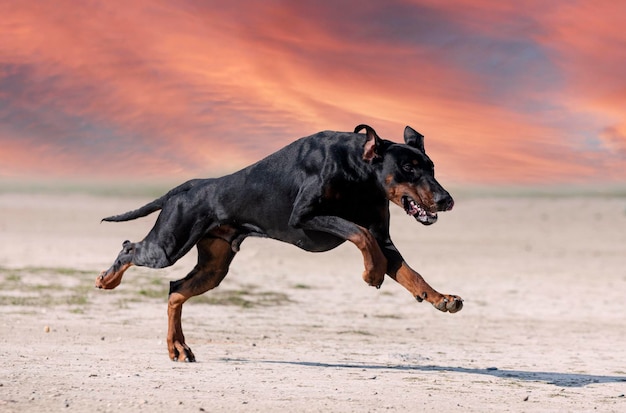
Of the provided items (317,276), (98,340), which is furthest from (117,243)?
(98,340)

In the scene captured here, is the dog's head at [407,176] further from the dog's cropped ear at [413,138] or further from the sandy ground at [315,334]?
the sandy ground at [315,334]

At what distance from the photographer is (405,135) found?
1035 centimetres

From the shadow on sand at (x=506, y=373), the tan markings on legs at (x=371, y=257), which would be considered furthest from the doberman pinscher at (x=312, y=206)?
the shadow on sand at (x=506, y=373)

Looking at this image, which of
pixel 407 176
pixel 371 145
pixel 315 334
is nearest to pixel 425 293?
pixel 407 176

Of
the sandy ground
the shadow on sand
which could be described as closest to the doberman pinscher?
the sandy ground

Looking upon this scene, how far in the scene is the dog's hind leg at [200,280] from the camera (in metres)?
11.5

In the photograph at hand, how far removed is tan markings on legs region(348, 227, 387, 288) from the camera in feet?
31.0

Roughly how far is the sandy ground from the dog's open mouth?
5.02ft

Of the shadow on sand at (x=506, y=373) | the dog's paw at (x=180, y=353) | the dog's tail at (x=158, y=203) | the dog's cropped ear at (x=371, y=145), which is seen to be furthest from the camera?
the dog's paw at (x=180, y=353)

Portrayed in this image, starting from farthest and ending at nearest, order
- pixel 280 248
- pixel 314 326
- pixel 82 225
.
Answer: pixel 82 225 → pixel 280 248 → pixel 314 326

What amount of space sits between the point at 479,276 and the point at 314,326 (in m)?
9.95

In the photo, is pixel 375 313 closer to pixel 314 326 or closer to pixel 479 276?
pixel 314 326

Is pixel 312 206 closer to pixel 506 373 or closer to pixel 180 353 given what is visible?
pixel 180 353

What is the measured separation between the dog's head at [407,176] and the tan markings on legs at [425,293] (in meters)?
0.51
